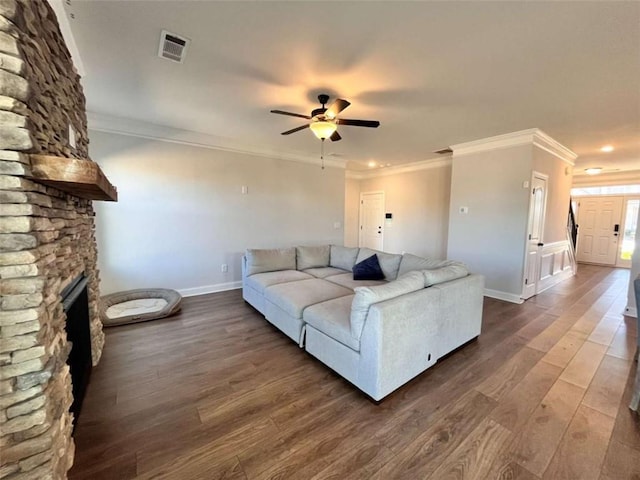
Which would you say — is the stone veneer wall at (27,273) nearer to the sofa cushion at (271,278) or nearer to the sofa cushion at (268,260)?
the sofa cushion at (271,278)

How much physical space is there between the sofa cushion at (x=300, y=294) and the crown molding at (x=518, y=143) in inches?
133

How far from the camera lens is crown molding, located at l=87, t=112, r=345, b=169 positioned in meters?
3.66

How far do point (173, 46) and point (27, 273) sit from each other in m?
1.98

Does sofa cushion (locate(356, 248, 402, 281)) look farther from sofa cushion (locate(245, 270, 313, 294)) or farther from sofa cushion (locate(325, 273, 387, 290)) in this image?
sofa cushion (locate(245, 270, 313, 294))

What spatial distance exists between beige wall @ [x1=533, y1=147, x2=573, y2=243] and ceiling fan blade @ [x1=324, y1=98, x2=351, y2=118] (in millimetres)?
3304

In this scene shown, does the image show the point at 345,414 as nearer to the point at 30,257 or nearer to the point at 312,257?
the point at 30,257

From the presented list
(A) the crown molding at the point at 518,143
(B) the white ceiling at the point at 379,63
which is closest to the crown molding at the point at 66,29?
(B) the white ceiling at the point at 379,63

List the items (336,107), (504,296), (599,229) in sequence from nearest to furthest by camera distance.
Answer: (336,107) < (504,296) < (599,229)

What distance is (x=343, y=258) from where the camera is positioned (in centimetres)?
439

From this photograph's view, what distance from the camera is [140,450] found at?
A: 1.60m

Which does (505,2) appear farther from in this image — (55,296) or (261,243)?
(261,243)

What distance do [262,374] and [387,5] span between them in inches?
114

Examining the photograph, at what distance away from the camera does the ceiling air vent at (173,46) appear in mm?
2016

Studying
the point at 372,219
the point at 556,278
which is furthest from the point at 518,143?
the point at 372,219
